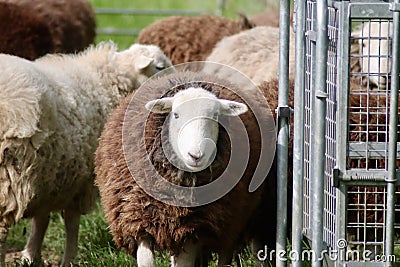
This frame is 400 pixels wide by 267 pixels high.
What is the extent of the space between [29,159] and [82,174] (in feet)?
1.97

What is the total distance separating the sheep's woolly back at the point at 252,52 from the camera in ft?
22.4

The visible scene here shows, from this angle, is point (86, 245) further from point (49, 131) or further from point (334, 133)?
point (334, 133)

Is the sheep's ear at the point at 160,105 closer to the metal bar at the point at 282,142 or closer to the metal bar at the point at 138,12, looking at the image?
the metal bar at the point at 282,142

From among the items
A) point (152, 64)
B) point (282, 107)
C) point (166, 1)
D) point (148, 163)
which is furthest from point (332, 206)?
point (166, 1)

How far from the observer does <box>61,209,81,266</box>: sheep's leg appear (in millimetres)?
→ 5664

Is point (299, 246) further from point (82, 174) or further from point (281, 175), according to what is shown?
point (82, 174)

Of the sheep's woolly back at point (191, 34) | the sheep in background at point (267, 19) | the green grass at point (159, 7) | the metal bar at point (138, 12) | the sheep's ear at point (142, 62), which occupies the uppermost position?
the green grass at point (159, 7)

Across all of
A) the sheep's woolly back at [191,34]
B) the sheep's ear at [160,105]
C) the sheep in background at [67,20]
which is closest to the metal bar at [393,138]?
the sheep's ear at [160,105]

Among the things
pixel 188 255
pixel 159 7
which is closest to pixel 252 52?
pixel 188 255

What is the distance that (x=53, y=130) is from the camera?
5.02m

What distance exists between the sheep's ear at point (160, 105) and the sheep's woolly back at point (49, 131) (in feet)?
3.06

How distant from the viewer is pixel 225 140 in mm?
4293
